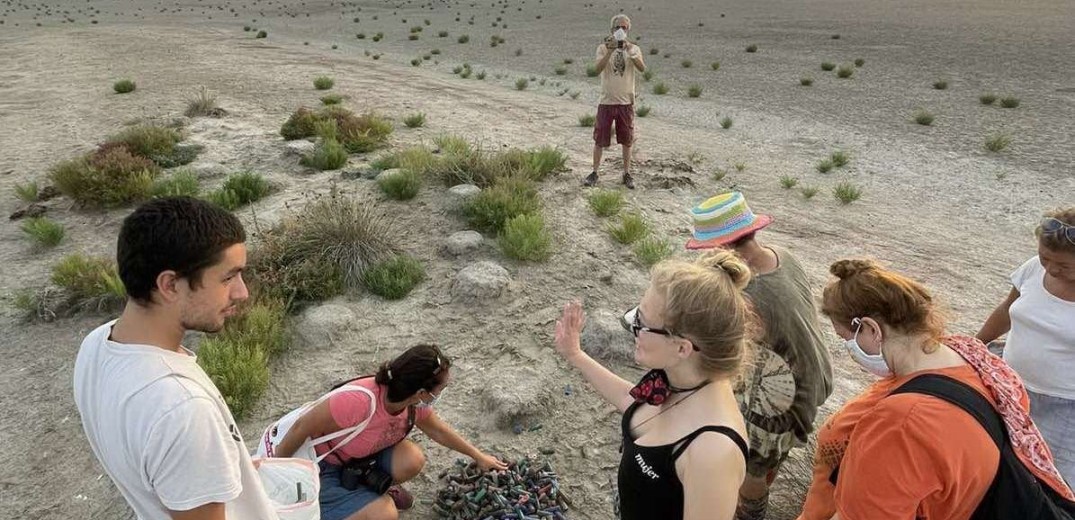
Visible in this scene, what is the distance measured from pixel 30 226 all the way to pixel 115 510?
4.55m

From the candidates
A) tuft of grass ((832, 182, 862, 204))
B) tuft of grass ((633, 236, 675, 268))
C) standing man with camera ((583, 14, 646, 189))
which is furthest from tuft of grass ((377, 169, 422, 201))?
tuft of grass ((832, 182, 862, 204))

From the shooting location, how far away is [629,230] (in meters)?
6.29

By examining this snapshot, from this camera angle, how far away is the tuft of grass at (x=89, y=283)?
5.32 metres

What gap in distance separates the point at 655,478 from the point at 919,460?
73 centimetres

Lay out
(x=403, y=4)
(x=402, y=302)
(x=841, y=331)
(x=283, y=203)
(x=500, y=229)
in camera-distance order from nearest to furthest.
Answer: (x=841, y=331), (x=402, y=302), (x=500, y=229), (x=283, y=203), (x=403, y=4)

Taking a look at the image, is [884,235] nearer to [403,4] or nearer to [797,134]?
[797,134]

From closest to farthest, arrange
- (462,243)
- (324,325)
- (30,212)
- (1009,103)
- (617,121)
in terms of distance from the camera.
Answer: (324,325) < (462,243) < (30,212) < (617,121) < (1009,103)

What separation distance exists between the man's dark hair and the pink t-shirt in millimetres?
1372

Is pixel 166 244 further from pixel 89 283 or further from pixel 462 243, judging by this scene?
pixel 89 283

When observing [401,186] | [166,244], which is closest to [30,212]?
[401,186]

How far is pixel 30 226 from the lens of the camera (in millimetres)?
6523

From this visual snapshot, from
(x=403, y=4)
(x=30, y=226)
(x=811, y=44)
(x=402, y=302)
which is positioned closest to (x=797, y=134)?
(x=402, y=302)

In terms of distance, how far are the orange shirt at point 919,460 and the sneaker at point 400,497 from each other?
230cm

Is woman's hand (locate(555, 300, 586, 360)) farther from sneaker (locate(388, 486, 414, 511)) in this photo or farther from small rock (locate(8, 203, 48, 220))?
small rock (locate(8, 203, 48, 220))
